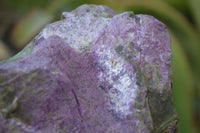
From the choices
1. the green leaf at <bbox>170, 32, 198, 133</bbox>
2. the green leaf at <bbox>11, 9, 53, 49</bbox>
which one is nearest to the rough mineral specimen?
the green leaf at <bbox>170, 32, 198, 133</bbox>

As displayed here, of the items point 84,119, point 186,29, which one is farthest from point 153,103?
point 186,29

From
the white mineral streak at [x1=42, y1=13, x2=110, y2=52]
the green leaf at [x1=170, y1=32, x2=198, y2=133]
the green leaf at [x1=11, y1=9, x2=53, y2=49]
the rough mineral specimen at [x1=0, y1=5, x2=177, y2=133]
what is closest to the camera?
the rough mineral specimen at [x1=0, y1=5, x2=177, y2=133]

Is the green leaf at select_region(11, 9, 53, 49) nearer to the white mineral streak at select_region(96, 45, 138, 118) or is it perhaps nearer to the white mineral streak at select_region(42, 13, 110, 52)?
the white mineral streak at select_region(42, 13, 110, 52)

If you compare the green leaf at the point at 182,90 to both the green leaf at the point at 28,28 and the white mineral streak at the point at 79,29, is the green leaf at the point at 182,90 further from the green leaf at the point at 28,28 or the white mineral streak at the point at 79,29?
the green leaf at the point at 28,28

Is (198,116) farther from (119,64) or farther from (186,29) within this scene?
(119,64)

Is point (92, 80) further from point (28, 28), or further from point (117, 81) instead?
point (28, 28)

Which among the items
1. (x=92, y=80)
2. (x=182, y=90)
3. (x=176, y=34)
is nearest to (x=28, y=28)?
(x=176, y=34)
